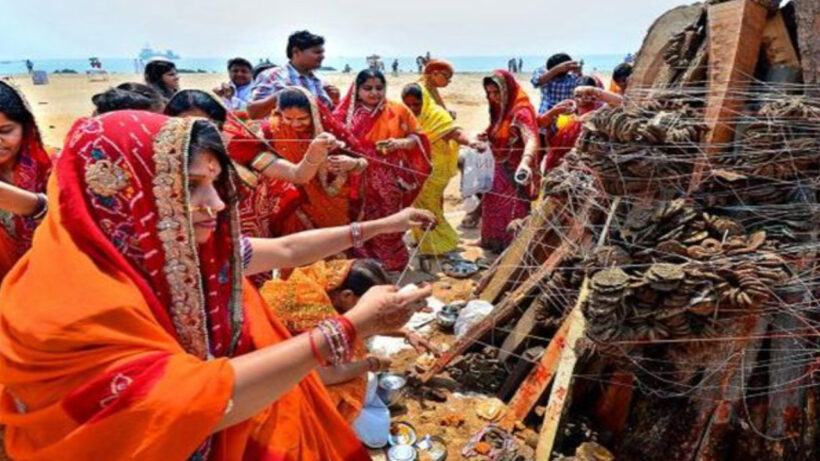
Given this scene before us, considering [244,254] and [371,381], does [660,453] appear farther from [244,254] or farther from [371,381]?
[244,254]

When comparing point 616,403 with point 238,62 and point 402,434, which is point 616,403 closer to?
point 402,434

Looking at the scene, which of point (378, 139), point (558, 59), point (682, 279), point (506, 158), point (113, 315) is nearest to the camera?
point (113, 315)

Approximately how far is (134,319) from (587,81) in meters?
7.40

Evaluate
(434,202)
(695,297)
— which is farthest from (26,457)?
(434,202)

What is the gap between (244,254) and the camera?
7.30 ft

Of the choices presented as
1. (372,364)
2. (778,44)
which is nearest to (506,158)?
(778,44)

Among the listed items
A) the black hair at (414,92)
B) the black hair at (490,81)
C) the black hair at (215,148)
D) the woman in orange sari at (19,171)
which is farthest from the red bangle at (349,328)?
the black hair at (414,92)

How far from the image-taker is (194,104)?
338cm

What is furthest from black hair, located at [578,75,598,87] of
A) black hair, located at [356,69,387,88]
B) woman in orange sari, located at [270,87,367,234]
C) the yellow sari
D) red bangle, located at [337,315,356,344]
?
red bangle, located at [337,315,356,344]

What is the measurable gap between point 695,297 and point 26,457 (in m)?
2.56

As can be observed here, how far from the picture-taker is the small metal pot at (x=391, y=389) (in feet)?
11.8

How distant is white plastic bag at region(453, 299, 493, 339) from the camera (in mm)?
4270

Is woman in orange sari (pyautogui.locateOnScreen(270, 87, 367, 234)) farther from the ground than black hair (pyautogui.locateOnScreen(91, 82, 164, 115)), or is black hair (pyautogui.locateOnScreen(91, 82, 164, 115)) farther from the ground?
black hair (pyautogui.locateOnScreen(91, 82, 164, 115))

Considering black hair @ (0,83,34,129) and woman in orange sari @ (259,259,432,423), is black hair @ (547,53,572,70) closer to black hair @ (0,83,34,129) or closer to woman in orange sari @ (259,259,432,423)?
woman in orange sari @ (259,259,432,423)
